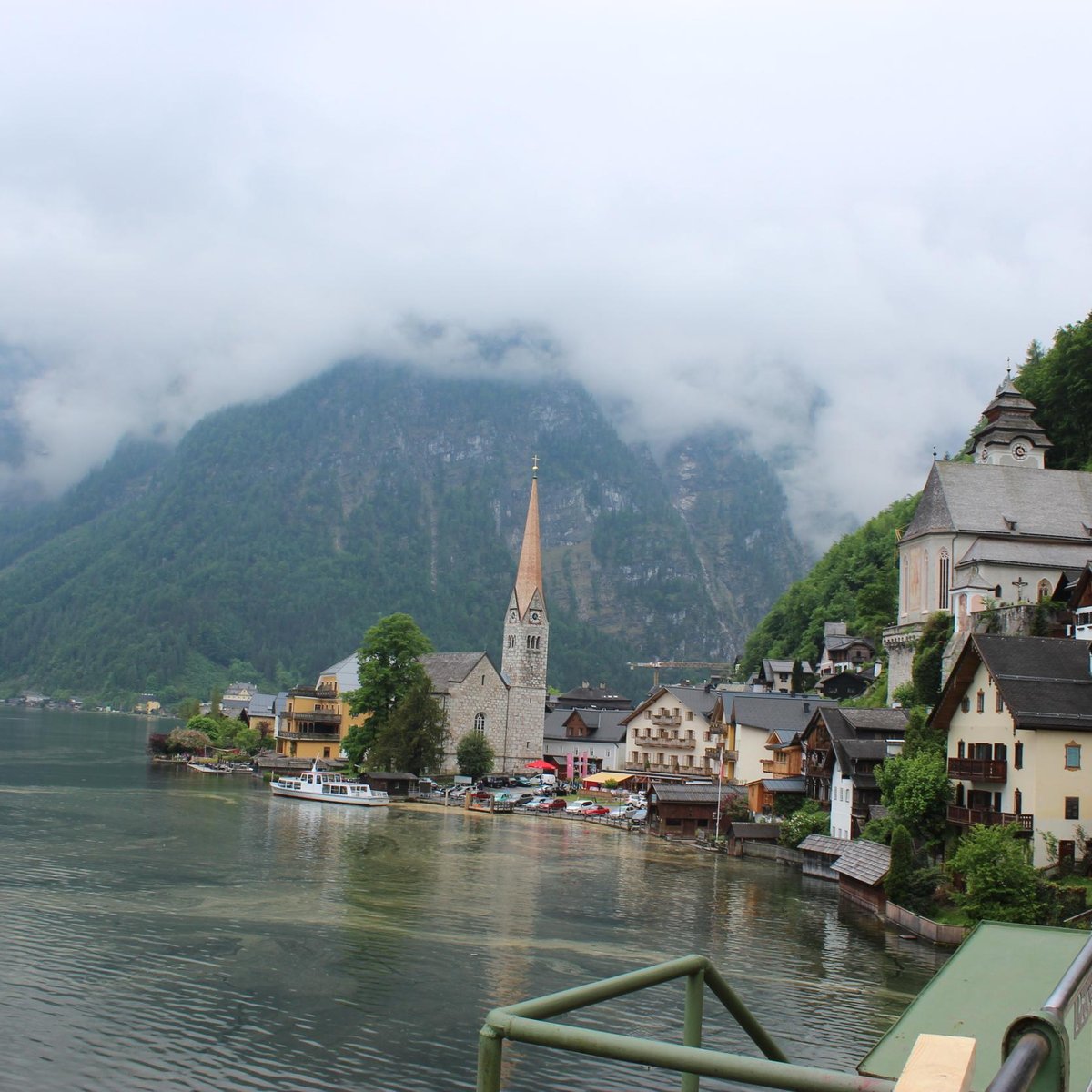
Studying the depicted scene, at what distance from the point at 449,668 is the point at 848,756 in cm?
5968

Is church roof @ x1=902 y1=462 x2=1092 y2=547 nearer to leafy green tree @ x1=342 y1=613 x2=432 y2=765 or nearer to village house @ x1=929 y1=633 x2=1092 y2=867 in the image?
village house @ x1=929 y1=633 x2=1092 y2=867

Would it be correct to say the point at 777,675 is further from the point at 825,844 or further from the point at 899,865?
the point at 899,865

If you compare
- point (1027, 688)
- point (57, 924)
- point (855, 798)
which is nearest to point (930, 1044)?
point (57, 924)

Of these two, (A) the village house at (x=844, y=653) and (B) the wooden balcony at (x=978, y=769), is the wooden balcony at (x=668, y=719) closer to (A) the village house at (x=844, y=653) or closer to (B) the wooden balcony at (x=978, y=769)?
(A) the village house at (x=844, y=653)

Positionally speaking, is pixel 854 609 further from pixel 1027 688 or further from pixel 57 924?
pixel 57 924

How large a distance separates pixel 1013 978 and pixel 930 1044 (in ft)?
13.0

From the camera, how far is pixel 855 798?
53.7 metres

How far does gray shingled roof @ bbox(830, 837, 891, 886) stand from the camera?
43.4 metres

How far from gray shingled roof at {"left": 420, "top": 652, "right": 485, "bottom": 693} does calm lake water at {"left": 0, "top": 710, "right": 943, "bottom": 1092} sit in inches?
1748

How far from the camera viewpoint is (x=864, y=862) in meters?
45.9

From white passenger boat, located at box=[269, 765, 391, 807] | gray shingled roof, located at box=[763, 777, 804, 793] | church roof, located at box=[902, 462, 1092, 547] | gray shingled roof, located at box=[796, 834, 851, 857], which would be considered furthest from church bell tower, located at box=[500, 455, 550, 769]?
gray shingled roof, located at box=[796, 834, 851, 857]

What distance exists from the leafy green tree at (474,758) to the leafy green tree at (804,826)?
42.0m

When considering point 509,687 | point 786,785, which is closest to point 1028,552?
point 786,785

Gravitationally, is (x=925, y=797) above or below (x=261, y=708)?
above
